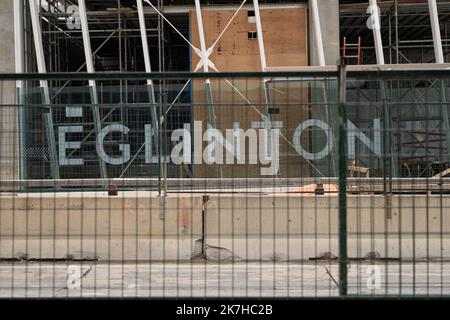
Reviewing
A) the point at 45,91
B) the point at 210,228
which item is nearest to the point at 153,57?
the point at 45,91

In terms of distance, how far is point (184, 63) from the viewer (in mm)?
21531

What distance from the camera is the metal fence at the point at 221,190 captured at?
7.55 metres

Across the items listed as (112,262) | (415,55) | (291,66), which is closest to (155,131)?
(112,262)

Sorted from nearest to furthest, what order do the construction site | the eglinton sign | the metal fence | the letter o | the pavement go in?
the pavement < the construction site < the metal fence < the eglinton sign < the letter o

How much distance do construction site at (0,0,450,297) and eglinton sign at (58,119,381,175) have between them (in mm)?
22

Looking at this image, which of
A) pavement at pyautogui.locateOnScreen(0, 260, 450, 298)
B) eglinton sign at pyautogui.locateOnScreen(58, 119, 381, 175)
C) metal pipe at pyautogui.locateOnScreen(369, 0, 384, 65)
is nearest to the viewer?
pavement at pyautogui.locateOnScreen(0, 260, 450, 298)

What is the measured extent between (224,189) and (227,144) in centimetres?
77

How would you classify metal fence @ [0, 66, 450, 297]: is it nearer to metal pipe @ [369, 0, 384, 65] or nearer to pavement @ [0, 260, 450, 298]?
pavement @ [0, 260, 450, 298]

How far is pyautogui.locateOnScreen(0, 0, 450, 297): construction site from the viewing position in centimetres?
705

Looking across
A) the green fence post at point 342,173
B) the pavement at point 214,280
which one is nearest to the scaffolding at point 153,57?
the pavement at point 214,280

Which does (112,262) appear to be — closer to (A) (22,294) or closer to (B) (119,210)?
(B) (119,210)

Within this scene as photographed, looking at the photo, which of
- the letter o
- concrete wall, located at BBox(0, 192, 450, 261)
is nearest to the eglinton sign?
the letter o

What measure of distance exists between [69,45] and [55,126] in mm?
11141

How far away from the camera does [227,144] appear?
8.34 metres
